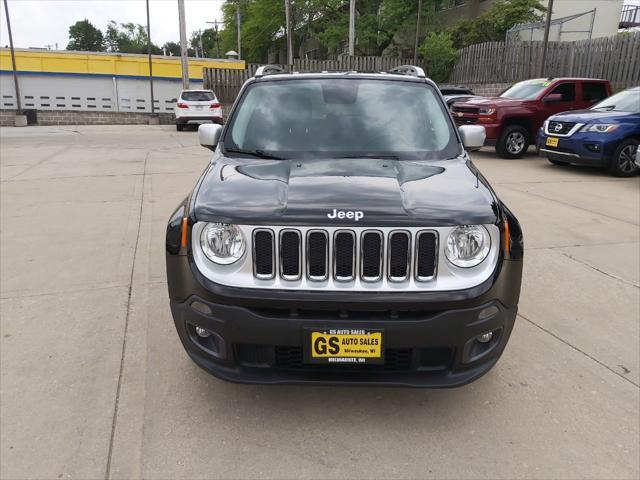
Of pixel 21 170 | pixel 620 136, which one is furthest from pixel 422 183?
pixel 21 170

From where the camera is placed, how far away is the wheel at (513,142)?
40.0ft

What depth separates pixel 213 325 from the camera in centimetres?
243

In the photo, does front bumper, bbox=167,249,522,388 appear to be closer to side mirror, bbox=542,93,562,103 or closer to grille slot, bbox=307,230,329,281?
grille slot, bbox=307,230,329,281

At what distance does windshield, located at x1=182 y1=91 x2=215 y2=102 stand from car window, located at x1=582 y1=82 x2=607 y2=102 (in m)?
13.1

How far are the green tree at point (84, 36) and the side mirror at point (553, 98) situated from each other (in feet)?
371

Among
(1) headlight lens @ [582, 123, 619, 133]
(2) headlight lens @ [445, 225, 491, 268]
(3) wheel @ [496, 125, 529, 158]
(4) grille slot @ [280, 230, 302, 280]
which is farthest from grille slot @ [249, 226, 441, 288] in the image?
(3) wheel @ [496, 125, 529, 158]

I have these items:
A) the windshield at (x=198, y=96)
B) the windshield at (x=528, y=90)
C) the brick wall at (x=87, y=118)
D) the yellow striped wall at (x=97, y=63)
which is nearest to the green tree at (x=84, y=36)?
the yellow striped wall at (x=97, y=63)

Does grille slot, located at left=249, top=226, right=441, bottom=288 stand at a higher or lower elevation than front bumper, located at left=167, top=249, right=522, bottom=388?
higher

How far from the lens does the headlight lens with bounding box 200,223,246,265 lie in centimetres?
247

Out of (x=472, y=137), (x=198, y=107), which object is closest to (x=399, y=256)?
(x=472, y=137)

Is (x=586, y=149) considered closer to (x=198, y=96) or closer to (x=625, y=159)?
(x=625, y=159)

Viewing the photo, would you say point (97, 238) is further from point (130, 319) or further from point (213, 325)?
point (213, 325)

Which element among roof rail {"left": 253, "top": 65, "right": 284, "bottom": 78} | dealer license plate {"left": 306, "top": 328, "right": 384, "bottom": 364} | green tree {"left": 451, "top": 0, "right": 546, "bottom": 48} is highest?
green tree {"left": 451, "top": 0, "right": 546, "bottom": 48}

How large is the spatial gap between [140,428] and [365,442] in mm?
1127
